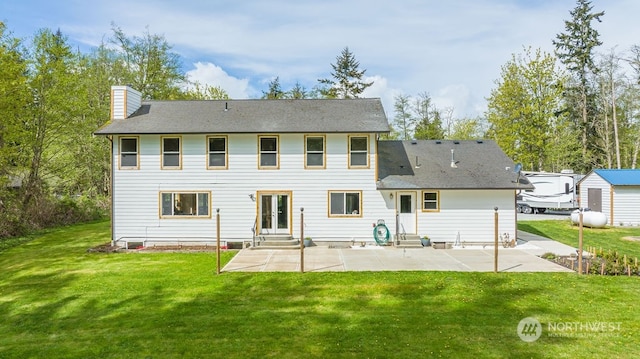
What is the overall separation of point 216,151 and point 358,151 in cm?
611

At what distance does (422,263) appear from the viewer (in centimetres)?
1206

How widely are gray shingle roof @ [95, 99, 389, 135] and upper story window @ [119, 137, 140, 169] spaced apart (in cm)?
52

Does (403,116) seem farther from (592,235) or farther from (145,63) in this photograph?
(145,63)

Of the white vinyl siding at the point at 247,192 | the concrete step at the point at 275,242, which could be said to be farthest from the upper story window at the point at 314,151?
the concrete step at the point at 275,242

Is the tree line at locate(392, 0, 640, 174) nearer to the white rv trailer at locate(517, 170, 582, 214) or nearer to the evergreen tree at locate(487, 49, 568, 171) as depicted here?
the evergreen tree at locate(487, 49, 568, 171)

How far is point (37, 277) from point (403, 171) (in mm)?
13712

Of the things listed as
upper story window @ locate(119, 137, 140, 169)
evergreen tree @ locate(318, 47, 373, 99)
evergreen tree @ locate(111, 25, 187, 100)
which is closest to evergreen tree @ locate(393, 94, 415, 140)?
evergreen tree @ locate(318, 47, 373, 99)

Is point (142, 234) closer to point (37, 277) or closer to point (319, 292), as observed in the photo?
point (37, 277)

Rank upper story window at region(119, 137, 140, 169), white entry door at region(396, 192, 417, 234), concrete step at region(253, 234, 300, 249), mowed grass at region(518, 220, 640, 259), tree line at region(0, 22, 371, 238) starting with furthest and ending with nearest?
1. tree line at region(0, 22, 371, 238)
2. upper story window at region(119, 137, 140, 169)
3. white entry door at region(396, 192, 417, 234)
4. concrete step at region(253, 234, 300, 249)
5. mowed grass at region(518, 220, 640, 259)

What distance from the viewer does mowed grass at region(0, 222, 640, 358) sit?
6.29 meters

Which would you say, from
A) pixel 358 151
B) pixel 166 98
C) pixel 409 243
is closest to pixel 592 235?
pixel 409 243

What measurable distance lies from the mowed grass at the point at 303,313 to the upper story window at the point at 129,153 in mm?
4901

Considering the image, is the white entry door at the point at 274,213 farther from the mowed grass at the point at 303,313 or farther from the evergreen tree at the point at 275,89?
the evergreen tree at the point at 275,89

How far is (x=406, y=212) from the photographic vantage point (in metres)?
15.2
